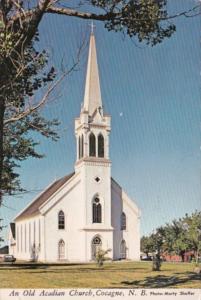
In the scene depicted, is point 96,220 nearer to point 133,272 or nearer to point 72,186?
point 72,186

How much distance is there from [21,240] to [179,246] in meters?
1.92

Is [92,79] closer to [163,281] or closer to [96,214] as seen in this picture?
[163,281]

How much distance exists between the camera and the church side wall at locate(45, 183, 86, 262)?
20.5ft

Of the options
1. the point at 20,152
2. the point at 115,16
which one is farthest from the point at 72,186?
the point at 115,16

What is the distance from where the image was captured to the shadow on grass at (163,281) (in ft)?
18.0

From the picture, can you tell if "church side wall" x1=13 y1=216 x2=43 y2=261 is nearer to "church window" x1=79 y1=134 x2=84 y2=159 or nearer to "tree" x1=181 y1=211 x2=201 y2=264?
"church window" x1=79 y1=134 x2=84 y2=159

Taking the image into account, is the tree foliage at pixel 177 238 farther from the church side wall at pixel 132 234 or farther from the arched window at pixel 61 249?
the arched window at pixel 61 249

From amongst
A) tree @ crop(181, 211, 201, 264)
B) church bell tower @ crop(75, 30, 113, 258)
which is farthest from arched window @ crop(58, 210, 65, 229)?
tree @ crop(181, 211, 201, 264)

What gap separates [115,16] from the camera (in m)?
5.16

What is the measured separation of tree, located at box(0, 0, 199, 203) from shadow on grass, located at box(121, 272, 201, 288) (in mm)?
1669

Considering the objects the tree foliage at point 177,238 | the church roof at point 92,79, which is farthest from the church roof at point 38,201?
the tree foliage at point 177,238

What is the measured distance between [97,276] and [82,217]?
7.59 ft

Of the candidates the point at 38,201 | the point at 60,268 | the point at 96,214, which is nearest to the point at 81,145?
the point at 38,201

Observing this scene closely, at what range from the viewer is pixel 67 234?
6723 mm
